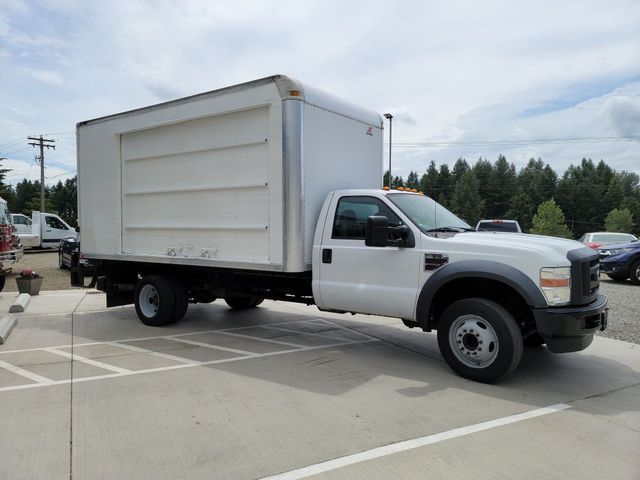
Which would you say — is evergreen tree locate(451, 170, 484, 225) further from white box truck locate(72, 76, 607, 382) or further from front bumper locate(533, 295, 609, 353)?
front bumper locate(533, 295, 609, 353)

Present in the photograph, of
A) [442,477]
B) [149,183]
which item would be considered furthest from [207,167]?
[442,477]

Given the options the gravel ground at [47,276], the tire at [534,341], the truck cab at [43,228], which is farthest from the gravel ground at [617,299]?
the truck cab at [43,228]

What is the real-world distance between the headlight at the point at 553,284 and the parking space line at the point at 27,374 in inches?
195

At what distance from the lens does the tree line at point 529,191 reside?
87688 mm

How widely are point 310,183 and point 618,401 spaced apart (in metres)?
3.89

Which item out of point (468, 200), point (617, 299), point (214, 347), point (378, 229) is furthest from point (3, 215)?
point (468, 200)

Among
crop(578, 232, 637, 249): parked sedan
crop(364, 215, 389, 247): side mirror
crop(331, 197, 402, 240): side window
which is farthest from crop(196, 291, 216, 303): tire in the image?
crop(578, 232, 637, 249): parked sedan

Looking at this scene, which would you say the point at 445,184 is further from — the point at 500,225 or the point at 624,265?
the point at 624,265

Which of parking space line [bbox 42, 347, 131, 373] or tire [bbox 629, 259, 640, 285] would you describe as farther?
tire [bbox 629, 259, 640, 285]

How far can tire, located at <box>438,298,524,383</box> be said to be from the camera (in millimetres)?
4742

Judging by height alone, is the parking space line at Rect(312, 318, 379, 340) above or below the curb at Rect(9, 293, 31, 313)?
below

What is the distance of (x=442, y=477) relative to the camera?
3.13 m

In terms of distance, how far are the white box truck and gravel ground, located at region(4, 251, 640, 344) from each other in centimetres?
231

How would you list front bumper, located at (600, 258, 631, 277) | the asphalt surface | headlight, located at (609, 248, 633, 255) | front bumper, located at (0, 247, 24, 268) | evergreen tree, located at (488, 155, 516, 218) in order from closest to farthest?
the asphalt surface
front bumper, located at (0, 247, 24, 268)
front bumper, located at (600, 258, 631, 277)
headlight, located at (609, 248, 633, 255)
evergreen tree, located at (488, 155, 516, 218)
